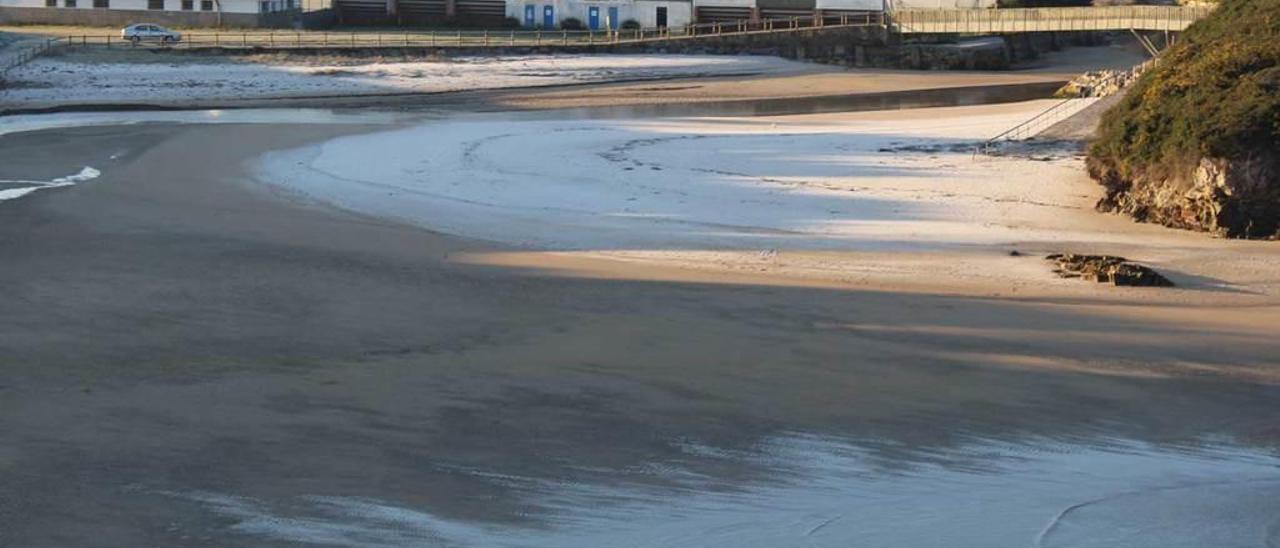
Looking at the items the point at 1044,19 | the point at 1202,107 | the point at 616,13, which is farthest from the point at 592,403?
the point at 616,13

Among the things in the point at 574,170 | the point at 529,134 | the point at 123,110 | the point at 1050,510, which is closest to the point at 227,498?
the point at 1050,510

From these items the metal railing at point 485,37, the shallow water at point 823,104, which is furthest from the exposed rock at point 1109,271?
the metal railing at point 485,37

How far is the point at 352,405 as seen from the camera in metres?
12.9

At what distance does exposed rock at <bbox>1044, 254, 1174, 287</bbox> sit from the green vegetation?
12.7ft

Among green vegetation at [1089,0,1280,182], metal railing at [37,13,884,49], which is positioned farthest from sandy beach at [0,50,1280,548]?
metal railing at [37,13,884,49]

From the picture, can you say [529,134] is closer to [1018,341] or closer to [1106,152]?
[1106,152]

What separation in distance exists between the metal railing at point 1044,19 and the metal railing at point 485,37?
5.43 feet

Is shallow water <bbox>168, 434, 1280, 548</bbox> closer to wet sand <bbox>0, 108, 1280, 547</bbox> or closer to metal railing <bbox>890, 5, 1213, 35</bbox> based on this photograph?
wet sand <bbox>0, 108, 1280, 547</bbox>

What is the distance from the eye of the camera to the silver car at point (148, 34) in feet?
192

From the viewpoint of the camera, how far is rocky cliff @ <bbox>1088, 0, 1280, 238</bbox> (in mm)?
22922

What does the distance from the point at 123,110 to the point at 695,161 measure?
19136mm

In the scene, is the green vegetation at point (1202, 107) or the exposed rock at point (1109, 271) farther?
the green vegetation at point (1202, 107)

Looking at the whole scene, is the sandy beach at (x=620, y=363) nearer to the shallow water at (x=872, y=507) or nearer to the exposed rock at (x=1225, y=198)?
the shallow water at (x=872, y=507)

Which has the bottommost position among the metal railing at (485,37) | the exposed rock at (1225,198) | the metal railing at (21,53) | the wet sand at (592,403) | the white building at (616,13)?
the wet sand at (592,403)
